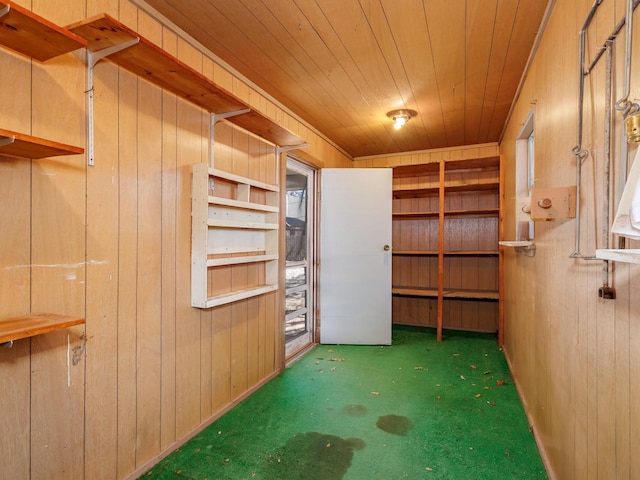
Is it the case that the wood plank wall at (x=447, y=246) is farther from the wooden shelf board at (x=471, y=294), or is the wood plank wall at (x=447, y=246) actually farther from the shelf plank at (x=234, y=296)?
the shelf plank at (x=234, y=296)

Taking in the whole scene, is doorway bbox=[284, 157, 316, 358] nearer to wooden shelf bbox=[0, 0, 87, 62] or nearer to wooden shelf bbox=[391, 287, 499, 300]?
wooden shelf bbox=[391, 287, 499, 300]

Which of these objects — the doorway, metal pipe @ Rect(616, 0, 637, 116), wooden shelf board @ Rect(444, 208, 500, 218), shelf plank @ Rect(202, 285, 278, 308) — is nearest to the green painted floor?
the doorway

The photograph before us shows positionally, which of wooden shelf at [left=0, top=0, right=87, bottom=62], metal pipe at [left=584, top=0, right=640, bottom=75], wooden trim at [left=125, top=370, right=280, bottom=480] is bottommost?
wooden trim at [left=125, top=370, right=280, bottom=480]

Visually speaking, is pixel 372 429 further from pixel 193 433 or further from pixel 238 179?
pixel 238 179

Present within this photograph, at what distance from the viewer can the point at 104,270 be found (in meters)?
1.56

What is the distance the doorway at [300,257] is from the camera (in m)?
3.54

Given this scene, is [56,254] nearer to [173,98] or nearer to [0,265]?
[0,265]

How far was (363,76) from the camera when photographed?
8.11 feet

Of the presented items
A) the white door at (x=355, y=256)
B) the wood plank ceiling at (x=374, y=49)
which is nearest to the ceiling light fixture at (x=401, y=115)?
the wood plank ceiling at (x=374, y=49)

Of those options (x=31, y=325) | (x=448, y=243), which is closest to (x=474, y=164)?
(x=448, y=243)

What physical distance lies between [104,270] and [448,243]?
3901mm

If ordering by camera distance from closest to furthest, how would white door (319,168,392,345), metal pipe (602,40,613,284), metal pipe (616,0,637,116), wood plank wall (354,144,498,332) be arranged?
metal pipe (616,0,637,116)
metal pipe (602,40,613,284)
white door (319,168,392,345)
wood plank wall (354,144,498,332)

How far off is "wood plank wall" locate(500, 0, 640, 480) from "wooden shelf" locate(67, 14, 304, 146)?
1.62m

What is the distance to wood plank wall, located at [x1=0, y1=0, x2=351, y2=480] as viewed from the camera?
1277 millimetres
